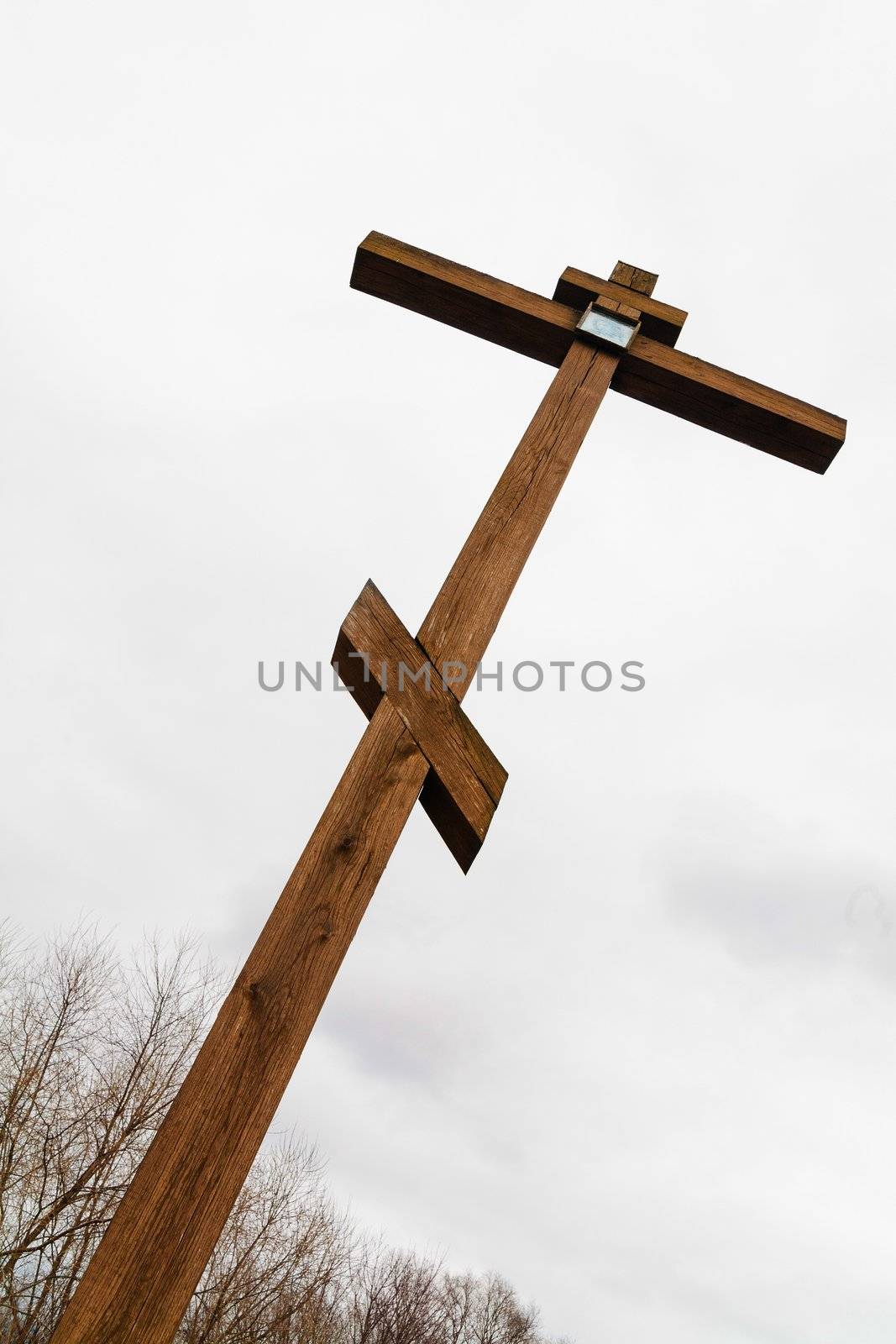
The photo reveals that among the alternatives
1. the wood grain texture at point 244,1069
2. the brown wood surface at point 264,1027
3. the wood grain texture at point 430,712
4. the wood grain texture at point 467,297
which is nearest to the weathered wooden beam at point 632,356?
the wood grain texture at point 467,297

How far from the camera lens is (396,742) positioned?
1.75 metres

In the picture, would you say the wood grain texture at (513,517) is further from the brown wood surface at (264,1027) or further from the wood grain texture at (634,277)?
the wood grain texture at (634,277)

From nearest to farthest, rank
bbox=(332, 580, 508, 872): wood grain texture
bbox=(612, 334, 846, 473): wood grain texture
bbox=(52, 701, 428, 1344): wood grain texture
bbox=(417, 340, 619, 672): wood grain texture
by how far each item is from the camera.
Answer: bbox=(52, 701, 428, 1344): wood grain texture
bbox=(332, 580, 508, 872): wood grain texture
bbox=(417, 340, 619, 672): wood grain texture
bbox=(612, 334, 846, 473): wood grain texture

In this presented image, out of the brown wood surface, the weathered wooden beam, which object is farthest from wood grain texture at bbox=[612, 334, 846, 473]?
the brown wood surface

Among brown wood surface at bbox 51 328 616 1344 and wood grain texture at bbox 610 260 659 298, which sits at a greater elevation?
wood grain texture at bbox 610 260 659 298

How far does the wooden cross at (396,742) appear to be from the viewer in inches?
49.1

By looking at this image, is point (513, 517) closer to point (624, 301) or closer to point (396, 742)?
point (396, 742)

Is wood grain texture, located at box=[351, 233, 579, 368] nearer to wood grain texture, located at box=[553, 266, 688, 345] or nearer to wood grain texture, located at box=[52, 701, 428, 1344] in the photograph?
wood grain texture, located at box=[553, 266, 688, 345]

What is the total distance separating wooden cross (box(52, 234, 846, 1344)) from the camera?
49.1 inches

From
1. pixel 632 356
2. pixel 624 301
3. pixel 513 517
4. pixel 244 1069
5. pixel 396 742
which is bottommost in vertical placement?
pixel 244 1069

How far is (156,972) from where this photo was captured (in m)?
15.8

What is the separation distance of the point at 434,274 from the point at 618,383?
27.4 inches

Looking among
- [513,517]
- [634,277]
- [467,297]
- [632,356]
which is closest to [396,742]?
[513,517]

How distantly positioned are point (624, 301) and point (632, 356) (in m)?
0.22
